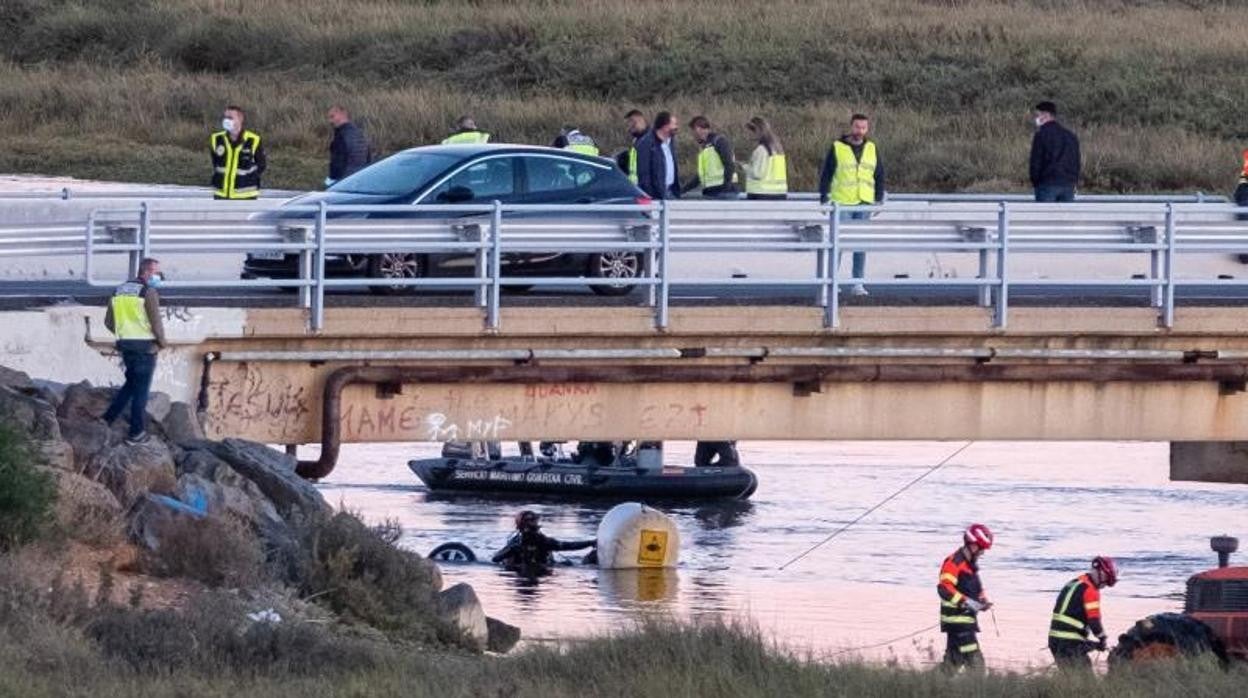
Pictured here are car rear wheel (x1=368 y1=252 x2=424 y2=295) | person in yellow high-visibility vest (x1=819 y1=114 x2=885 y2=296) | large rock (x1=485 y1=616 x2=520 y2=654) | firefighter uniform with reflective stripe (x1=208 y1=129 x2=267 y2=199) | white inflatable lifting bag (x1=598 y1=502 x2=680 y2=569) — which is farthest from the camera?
white inflatable lifting bag (x1=598 y1=502 x2=680 y2=569)

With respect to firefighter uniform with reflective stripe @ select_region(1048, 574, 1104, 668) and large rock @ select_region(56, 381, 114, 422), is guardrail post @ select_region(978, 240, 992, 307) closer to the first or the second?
firefighter uniform with reflective stripe @ select_region(1048, 574, 1104, 668)

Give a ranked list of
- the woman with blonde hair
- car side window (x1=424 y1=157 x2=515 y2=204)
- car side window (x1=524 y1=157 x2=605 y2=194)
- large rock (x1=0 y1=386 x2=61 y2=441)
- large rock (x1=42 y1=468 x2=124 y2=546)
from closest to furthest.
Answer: large rock (x1=42 y1=468 x2=124 y2=546)
large rock (x1=0 y1=386 x2=61 y2=441)
car side window (x1=424 y1=157 x2=515 y2=204)
car side window (x1=524 y1=157 x2=605 y2=194)
the woman with blonde hair

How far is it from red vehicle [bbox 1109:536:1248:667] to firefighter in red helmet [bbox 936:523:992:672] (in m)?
1.02

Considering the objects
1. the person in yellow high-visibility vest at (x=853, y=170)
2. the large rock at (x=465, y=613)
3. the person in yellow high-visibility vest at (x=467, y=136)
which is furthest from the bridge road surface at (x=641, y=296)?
the person in yellow high-visibility vest at (x=467, y=136)

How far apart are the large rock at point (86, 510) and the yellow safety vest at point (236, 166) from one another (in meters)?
7.54

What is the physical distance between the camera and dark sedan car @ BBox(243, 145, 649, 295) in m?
19.9

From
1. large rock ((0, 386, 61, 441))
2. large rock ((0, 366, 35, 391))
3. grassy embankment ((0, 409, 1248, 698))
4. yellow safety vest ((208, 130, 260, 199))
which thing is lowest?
grassy embankment ((0, 409, 1248, 698))

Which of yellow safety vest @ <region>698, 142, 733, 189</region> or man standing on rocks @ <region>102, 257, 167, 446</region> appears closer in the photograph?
man standing on rocks @ <region>102, 257, 167, 446</region>

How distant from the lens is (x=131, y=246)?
17828 millimetres

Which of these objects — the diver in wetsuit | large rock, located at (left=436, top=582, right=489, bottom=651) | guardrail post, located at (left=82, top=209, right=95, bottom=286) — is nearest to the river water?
the diver in wetsuit

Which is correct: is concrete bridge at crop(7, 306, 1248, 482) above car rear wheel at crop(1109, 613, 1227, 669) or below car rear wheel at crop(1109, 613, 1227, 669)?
above

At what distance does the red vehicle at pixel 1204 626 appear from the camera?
1730 centimetres

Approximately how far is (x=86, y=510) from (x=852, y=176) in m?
8.46

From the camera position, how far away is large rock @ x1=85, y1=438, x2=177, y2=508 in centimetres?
1666
